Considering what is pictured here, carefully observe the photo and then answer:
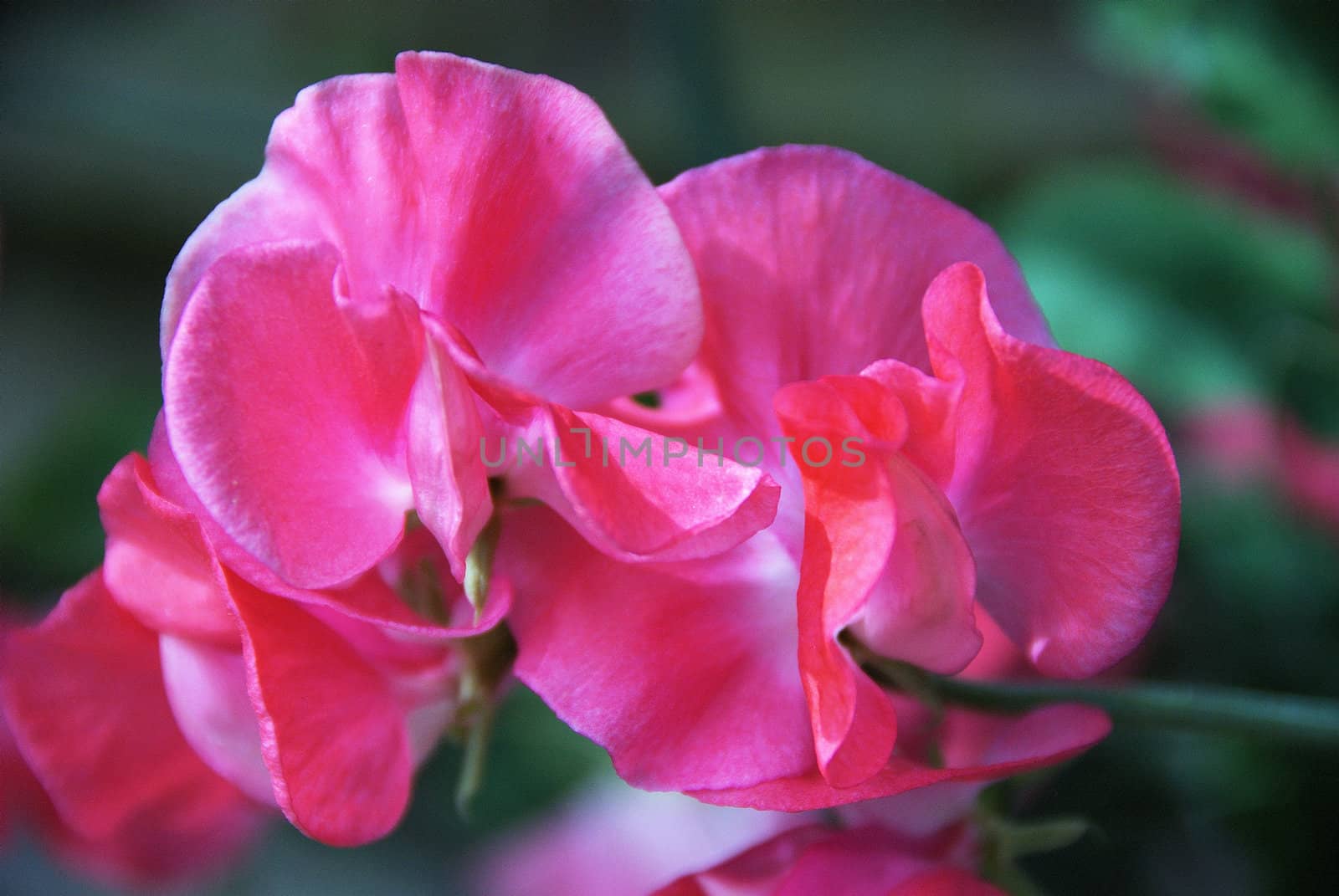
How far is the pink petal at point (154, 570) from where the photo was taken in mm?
369

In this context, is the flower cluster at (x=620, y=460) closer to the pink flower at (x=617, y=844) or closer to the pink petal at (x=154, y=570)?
the pink petal at (x=154, y=570)

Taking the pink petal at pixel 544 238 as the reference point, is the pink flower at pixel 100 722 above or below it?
below

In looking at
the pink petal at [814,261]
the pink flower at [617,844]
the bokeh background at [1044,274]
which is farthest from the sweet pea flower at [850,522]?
the pink flower at [617,844]

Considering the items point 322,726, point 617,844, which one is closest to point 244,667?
point 322,726

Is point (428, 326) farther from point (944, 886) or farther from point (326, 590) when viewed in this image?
point (944, 886)

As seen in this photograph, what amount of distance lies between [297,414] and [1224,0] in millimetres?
796

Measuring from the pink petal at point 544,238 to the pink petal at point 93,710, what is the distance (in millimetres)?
175

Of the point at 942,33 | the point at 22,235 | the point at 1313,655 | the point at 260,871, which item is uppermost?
the point at 942,33

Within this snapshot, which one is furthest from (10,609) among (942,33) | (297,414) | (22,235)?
(942,33)

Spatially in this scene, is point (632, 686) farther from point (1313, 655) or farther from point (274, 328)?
point (1313, 655)

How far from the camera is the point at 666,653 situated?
36 cm

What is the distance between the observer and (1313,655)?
85 cm

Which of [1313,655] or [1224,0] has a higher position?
[1224,0]

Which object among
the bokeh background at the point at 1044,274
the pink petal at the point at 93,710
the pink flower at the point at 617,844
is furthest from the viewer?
the bokeh background at the point at 1044,274
